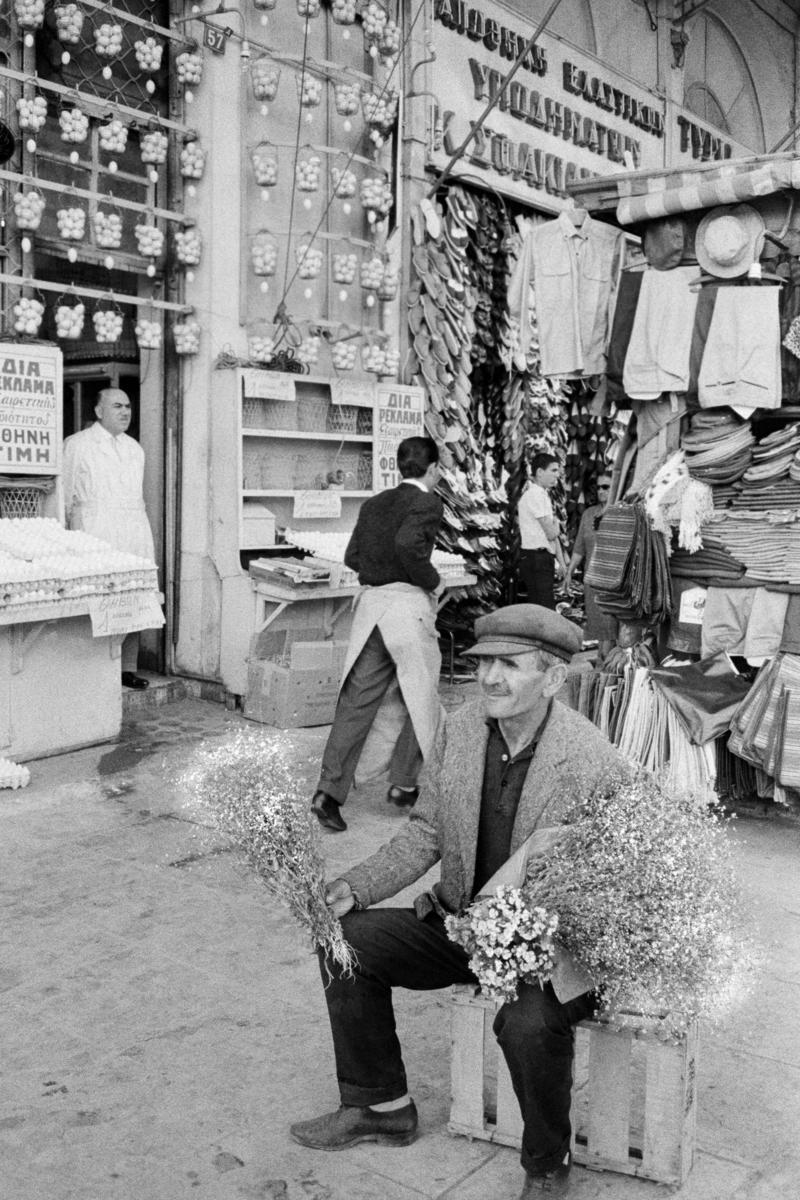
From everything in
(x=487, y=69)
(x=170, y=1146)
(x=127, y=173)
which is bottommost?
(x=170, y=1146)

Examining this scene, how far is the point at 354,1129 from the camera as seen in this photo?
2893 millimetres

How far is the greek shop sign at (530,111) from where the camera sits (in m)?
9.30

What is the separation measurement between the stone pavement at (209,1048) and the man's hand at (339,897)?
0.20m

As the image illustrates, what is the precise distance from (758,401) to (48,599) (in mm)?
3288

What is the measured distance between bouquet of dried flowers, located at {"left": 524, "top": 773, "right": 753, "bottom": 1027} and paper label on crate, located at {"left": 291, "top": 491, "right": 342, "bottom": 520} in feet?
18.5

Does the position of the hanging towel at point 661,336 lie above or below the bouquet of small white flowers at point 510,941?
above

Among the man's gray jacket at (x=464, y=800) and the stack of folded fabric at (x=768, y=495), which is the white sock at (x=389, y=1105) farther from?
the stack of folded fabric at (x=768, y=495)

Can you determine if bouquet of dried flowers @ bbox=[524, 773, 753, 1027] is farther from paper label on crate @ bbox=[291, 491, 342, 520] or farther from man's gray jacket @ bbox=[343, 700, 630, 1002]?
paper label on crate @ bbox=[291, 491, 342, 520]

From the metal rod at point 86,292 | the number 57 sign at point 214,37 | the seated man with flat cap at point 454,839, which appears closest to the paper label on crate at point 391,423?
the metal rod at point 86,292

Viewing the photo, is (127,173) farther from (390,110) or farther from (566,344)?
(566,344)

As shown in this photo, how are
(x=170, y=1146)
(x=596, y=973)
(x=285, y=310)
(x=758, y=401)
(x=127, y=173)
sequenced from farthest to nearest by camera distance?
(x=285, y=310) < (x=127, y=173) < (x=758, y=401) < (x=170, y=1146) < (x=596, y=973)

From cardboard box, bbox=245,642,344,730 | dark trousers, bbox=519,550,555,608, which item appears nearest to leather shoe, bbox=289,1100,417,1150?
cardboard box, bbox=245,642,344,730

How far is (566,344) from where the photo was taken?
6031 mm

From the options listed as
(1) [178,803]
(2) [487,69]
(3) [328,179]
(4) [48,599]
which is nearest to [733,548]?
(1) [178,803]
